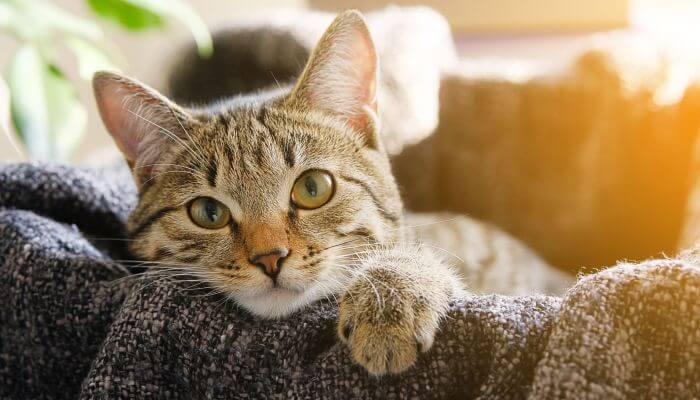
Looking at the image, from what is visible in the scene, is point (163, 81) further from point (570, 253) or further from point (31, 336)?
point (570, 253)

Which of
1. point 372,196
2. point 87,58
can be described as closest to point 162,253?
point 372,196

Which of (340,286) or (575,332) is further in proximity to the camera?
(340,286)

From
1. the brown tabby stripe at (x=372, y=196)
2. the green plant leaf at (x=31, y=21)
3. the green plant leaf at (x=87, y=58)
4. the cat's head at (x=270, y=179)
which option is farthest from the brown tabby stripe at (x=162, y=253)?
the green plant leaf at (x=31, y=21)

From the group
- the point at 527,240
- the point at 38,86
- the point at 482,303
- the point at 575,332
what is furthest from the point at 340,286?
the point at 527,240

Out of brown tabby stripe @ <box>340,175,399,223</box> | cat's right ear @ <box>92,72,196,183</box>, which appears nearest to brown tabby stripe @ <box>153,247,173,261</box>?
cat's right ear @ <box>92,72,196,183</box>

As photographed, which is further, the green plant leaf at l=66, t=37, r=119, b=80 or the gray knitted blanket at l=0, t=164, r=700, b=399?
the green plant leaf at l=66, t=37, r=119, b=80

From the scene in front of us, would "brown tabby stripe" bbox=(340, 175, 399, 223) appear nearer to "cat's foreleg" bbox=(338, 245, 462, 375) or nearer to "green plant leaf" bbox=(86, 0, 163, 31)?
"cat's foreleg" bbox=(338, 245, 462, 375)
